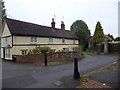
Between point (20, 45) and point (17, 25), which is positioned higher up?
point (17, 25)

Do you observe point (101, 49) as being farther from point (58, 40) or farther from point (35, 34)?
point (35, 34)

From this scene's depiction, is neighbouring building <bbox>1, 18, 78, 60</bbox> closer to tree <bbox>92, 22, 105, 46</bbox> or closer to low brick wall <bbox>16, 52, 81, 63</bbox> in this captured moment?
low brick wall <bbox>16, 52, 81, 63</bbox>

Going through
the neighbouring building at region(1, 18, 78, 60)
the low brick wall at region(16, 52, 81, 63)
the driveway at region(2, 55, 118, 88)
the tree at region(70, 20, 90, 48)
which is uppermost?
the tree at region(70, 20, 90, 48)

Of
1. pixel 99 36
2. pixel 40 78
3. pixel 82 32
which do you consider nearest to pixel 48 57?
pixel 40 78

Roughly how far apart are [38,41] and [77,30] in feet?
85.4

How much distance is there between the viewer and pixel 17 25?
18297 millimetres

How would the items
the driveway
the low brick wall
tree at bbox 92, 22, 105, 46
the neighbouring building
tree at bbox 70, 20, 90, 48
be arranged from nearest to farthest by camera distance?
the driveway, the low brick wall, the neighbouring building, tree at bbox 92, 22, 105, 46, tree at bbox 70, 20, 90, 48

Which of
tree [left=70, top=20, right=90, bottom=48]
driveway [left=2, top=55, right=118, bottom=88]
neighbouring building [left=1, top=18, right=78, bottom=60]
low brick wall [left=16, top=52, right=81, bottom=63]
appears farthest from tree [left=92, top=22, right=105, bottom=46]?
driveway [left=2, top=55, right=118, bottom=88]

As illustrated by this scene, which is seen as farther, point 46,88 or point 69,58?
point 69,58

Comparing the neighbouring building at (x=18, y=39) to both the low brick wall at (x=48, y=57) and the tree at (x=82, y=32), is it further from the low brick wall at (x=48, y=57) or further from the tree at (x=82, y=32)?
the tree at (x=82, y=32)

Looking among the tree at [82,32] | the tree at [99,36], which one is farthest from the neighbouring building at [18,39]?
the tree at [82,32]

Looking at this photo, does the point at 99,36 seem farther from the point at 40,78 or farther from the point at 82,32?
the point at 40,78

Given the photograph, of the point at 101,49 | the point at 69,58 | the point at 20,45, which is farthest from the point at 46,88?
the point at 101,49

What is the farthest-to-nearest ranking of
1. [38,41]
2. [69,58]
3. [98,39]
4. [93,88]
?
[98,39] → [38,41] → [69,58] → [93,88]
